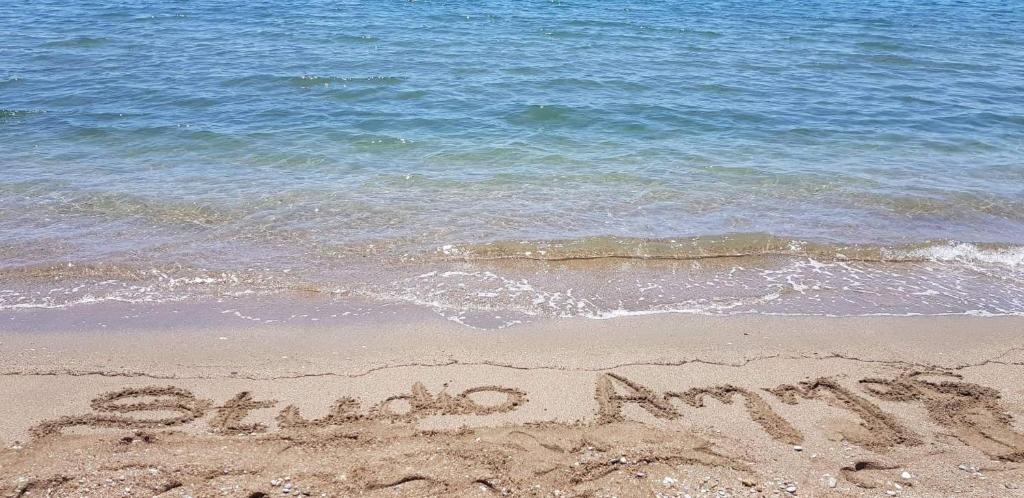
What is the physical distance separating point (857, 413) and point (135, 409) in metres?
5.30

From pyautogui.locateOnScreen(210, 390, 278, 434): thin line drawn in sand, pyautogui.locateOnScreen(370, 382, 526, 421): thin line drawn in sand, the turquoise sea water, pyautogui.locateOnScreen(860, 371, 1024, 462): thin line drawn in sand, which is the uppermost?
the turquoise sea water

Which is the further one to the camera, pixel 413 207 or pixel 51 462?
pixel 413 207

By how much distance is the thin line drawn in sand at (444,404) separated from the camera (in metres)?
5.20

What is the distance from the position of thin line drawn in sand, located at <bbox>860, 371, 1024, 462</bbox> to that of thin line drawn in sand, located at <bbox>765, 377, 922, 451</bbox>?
0.24 meters

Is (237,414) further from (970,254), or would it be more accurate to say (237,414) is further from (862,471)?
(970,254)

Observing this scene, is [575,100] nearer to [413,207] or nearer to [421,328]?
[413,207]

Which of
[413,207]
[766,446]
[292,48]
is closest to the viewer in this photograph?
[766,446]

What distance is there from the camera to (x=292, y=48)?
676 inches

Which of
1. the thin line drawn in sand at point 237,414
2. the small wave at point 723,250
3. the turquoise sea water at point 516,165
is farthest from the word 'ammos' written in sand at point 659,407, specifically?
the small wave at point 723,250

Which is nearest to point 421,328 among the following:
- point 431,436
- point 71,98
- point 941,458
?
point 431,436

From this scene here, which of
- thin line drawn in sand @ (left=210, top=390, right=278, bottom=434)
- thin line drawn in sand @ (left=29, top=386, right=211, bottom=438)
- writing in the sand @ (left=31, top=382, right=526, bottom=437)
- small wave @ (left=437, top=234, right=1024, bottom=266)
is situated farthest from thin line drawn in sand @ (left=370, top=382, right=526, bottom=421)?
small wave @ (left=437, top=234, right=1024, bottom=266)

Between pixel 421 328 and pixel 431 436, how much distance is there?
5.36ft

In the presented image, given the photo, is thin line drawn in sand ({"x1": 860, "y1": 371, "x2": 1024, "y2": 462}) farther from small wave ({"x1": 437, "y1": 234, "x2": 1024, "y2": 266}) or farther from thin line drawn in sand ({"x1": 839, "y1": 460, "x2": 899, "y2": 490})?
small wave ({"x1": 437, "y1": 234, "x2": 1024, "y2": 266})

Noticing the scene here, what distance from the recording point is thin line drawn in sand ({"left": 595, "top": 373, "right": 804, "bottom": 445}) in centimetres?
511
